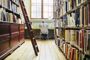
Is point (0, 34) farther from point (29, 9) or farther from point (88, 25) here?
point (29, 9)

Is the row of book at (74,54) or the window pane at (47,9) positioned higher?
the window pane at (47,9)

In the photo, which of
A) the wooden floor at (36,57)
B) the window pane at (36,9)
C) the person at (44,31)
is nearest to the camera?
the wooden floor at (36,57)

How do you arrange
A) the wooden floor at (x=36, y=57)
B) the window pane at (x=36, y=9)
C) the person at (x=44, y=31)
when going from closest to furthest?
the wooden floor at (x=36, y=57) → the person at (x=44, y=31) → the window pane at (x=36, y=9)

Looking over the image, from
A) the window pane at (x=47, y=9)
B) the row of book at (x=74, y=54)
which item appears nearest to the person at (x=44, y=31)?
the window pane at (x=47, y=9)

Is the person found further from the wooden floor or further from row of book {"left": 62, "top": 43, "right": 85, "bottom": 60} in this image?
row of book {"left": 62, "top": 43, "right": 85, "bottom": 60}

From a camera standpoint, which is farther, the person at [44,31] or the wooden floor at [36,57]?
the person at [44,31]

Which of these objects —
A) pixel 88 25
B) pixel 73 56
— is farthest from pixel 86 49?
pixel 73 56

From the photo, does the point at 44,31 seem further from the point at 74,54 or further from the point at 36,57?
the point at 74,54

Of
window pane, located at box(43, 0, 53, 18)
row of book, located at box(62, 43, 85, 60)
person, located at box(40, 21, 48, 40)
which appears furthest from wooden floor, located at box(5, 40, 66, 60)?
window pane, located at box(43, 0, 53, 18)

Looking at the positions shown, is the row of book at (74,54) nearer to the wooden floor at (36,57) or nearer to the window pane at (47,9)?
the wooden floor at (36,57)

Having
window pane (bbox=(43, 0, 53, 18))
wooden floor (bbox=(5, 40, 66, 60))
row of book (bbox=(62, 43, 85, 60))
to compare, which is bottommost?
wooden floor (bbox=(5, 40, 66, 60))

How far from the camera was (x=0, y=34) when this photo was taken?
4.04m

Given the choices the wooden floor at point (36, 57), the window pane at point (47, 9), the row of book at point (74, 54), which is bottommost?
the wooden floor at point (36, 57)

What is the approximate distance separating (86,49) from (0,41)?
2.16 m
